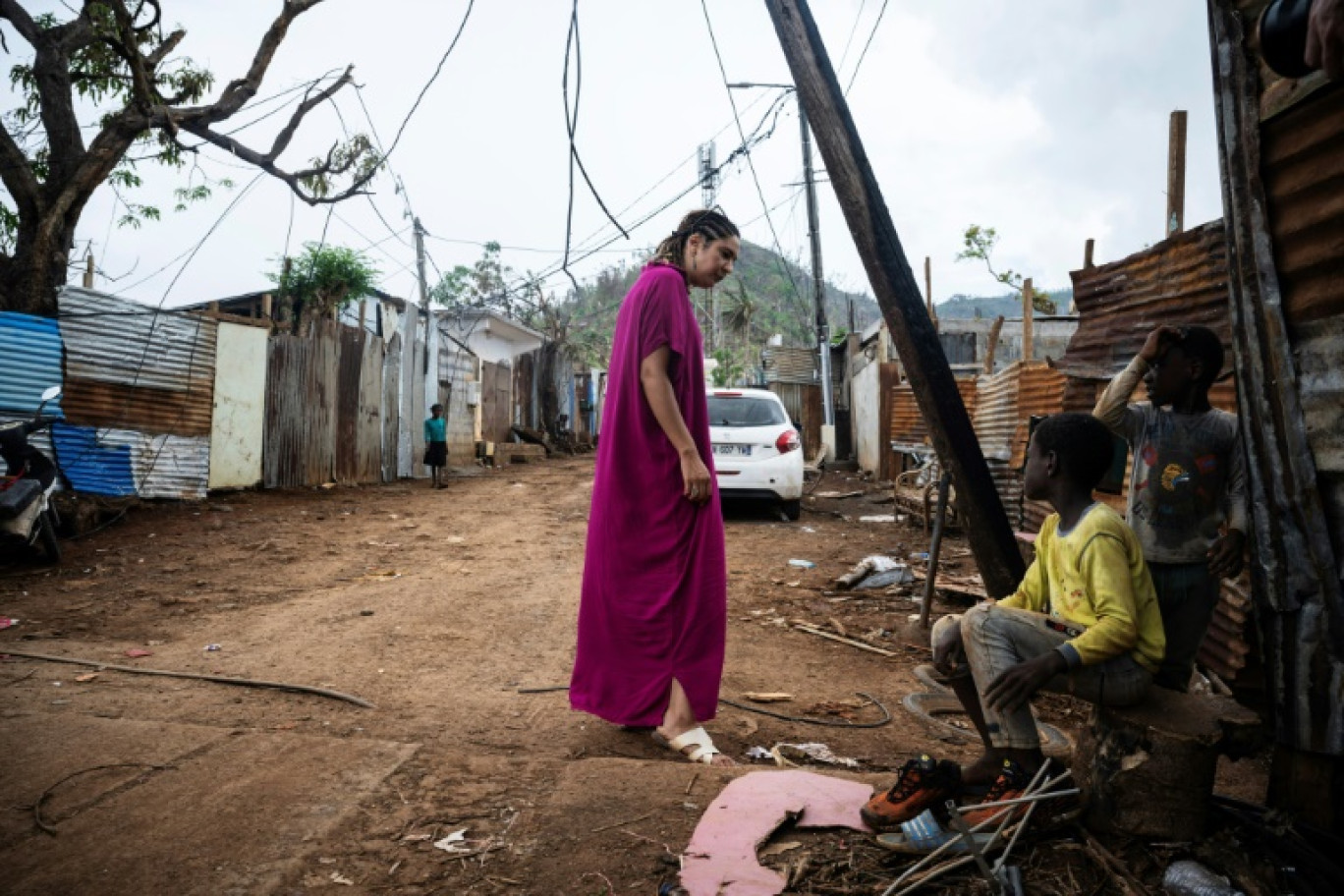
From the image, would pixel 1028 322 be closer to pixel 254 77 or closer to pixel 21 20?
pixel 254 77

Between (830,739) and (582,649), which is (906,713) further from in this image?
(582,649)

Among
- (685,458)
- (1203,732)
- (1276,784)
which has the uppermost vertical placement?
(685,458)

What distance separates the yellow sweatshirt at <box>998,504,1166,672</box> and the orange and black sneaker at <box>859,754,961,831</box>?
0.42m

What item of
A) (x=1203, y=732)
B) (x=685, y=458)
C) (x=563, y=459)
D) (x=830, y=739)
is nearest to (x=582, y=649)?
(x=685, y=458)

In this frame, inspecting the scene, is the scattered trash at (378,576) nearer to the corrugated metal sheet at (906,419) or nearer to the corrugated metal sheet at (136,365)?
the corrugated metal sheet at (136,365)

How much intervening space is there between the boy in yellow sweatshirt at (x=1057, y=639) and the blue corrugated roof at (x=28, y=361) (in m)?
8.98

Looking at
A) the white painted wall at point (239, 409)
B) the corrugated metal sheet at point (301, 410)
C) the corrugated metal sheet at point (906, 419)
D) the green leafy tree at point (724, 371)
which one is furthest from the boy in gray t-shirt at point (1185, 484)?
the green leafy tree at point (724, 371)

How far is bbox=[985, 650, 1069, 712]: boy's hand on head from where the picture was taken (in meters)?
1.93

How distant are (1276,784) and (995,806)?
822 millimetres

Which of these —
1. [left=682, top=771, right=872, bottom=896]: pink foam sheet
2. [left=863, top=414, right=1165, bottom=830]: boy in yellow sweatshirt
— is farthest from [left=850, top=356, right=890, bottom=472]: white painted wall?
[left=682, top=771, right=872, bottom=896]: pink foam sheet

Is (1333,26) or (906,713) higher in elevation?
(1333,26)

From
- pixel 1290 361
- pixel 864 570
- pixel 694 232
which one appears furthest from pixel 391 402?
pixel 1290 361

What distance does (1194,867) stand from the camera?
1.74 meters

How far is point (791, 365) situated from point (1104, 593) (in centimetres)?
2342
